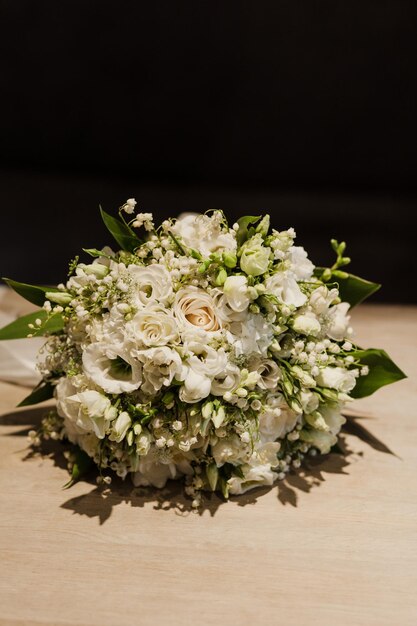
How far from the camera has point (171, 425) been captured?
1040mm

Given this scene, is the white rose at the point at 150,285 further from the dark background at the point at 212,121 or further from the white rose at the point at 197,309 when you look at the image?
the dark background at the point at 212,121

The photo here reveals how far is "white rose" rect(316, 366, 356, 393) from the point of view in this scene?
1.09 meters

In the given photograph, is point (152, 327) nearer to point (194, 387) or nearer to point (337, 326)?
point (194, 387)

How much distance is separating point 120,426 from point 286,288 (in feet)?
1.05

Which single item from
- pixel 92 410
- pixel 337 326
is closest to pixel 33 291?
pixel 92 410

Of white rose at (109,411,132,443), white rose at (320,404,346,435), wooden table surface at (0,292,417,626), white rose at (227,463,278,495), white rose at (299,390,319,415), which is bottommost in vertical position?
wooden table surface at (0,292,417,626)

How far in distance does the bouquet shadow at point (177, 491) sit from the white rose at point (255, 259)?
0.39 m

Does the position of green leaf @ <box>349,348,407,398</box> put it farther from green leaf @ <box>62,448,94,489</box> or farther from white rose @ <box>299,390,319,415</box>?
green leaf @ <box>62,448,94,489</box>

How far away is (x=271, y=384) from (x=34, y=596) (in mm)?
449

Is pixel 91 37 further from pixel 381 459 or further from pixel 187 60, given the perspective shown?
pixel 381 459

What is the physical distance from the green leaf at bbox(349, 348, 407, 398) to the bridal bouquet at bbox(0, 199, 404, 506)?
2cm

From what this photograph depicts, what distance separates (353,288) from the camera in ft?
4.16

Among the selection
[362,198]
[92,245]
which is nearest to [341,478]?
[92,245]

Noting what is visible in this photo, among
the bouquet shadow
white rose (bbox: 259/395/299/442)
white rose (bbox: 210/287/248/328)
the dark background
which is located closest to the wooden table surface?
the bouquet shadow
